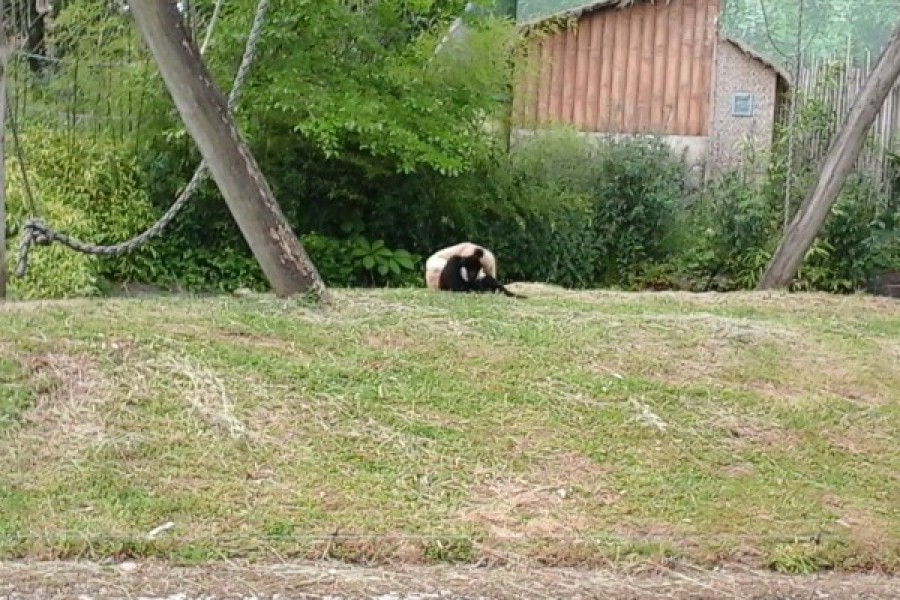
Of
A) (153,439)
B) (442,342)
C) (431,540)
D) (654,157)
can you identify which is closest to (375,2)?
(654,157)

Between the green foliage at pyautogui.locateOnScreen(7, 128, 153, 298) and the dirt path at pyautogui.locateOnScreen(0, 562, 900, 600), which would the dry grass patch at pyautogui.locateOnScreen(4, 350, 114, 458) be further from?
the green foliage at pyautogui.locateOnScreen(7, 128, 153, 298)

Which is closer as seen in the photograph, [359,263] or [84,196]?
[84,196]

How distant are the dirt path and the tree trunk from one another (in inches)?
131

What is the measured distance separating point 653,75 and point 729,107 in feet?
4.59

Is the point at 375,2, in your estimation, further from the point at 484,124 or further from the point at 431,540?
the point at 431,540

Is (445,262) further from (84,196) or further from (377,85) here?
(84,196)

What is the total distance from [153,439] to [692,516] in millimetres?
2413

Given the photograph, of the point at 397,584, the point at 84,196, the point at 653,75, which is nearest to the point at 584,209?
the point at 653,75

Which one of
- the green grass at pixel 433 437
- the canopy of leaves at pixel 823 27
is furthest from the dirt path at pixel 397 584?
the canopy of leaves at pixel 823 27

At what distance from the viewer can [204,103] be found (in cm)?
715

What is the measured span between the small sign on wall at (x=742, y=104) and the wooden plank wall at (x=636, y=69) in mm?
408

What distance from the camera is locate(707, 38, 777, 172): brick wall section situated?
51.0 ft

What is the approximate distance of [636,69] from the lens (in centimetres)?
1717

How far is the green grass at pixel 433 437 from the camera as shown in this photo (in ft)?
15.6
